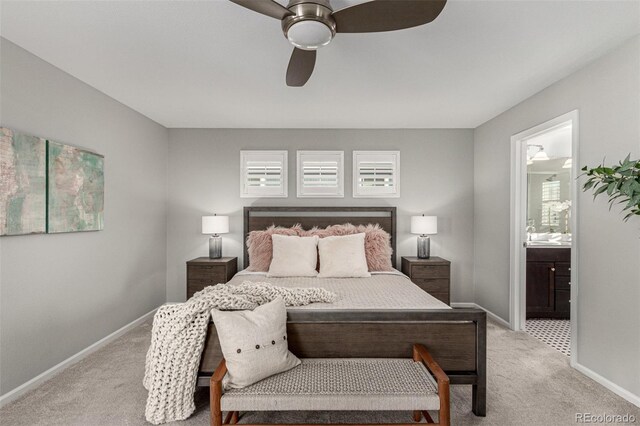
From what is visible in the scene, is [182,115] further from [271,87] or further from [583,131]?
[583,131]

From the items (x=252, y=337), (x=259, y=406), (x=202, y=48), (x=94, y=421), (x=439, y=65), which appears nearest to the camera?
(x=259, y=406)

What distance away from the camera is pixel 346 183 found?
462cm

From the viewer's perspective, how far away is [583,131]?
2721mm

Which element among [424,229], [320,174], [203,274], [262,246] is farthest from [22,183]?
[424,229]

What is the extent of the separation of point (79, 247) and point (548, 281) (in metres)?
A: 4.99

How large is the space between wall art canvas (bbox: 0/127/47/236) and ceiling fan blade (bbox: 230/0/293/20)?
1959 mm

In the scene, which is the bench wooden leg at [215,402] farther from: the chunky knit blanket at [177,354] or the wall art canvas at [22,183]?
the wall art canvas at [22,183]

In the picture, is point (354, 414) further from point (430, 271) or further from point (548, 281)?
point (548, 281)

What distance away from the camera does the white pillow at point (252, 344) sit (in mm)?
1783

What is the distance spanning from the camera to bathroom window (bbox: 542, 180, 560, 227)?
471 centimetres

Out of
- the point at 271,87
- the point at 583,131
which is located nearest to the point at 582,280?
the point at 583,131

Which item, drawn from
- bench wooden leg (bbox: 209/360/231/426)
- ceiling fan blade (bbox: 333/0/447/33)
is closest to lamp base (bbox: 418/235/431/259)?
ceiling fan blade (bbox: 333/0/447/33)

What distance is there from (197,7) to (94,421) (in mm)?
2626

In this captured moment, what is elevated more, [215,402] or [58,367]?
[215,402]
